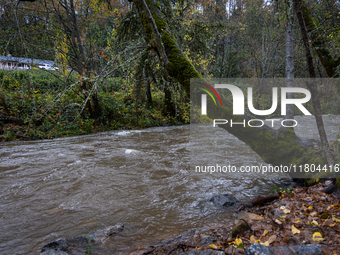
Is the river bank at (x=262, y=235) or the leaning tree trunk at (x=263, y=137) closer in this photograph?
the river bank at (x=262, y=235)

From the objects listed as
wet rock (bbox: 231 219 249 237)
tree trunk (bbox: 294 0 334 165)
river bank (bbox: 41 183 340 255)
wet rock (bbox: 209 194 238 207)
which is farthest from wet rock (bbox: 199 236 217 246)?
tree trunk (bbox: 294 0 334 165)

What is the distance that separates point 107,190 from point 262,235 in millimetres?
2995

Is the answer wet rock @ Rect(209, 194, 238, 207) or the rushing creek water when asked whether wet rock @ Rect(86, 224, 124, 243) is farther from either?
wet rock @ Rect(209, 194, 238, 207)

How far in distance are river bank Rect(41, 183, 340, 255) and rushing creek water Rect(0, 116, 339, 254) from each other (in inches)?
9.6

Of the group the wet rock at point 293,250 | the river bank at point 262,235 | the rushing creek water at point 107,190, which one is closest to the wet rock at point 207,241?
the river bank at point 262,235

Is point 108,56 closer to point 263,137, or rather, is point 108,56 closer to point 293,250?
point 263,137

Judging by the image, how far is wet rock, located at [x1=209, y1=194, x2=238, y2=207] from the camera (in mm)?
3636

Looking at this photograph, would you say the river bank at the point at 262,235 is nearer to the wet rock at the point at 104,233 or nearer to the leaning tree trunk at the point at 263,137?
the wet rock at the point at 104,233

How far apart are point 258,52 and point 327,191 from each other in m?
16.5

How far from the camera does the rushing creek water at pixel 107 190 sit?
3.11 metres

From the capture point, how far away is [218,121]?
14.8 ft

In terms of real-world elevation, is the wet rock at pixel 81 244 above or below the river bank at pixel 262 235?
below

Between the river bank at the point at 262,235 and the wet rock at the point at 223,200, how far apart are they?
53 centimetres

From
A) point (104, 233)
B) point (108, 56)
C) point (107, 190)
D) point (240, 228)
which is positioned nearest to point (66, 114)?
point (108, 56)
